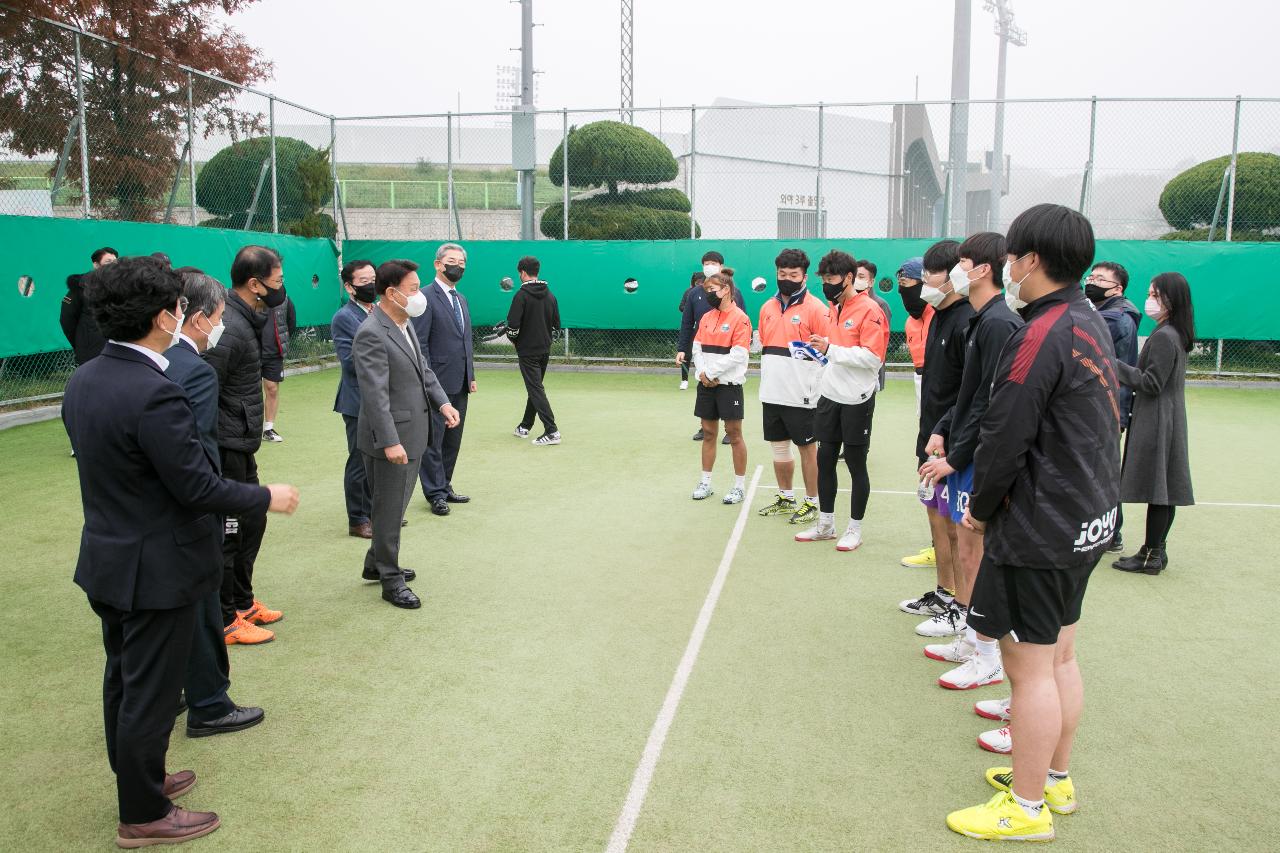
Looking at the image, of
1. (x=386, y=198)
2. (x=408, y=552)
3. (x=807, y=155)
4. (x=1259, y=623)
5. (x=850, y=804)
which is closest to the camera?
(x=850, y=804)

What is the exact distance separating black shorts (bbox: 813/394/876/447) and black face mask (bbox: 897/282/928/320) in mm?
591

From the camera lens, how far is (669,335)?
17000 millimetres

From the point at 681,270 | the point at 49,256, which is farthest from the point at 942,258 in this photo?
the point at 681,270

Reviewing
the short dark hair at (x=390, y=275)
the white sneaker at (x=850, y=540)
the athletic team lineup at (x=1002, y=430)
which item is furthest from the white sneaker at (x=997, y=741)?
the short dark hair at (x=390, y=275)

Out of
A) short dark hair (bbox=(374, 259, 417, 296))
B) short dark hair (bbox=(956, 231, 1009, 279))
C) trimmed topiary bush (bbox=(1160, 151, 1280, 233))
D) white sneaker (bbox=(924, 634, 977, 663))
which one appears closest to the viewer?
short dark hair (bbox=(956, 231, 1009, 279))

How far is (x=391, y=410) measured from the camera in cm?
532

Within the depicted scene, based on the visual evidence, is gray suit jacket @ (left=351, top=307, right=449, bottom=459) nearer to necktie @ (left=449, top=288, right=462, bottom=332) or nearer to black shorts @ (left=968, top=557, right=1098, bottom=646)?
necktie @ (left=449, top=288, right=462, bottom=332)

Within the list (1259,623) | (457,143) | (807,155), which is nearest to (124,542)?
(1259,623)

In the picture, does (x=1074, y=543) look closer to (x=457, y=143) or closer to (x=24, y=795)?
(x=24, y=795)

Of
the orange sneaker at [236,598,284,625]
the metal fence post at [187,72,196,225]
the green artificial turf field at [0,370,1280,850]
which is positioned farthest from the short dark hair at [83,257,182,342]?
the metal fence post at [187,72,196,225]

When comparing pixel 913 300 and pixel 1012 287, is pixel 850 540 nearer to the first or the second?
pixel 913 300

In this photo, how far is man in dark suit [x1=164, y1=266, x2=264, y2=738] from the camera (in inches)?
150

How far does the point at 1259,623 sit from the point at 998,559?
10.1 ft

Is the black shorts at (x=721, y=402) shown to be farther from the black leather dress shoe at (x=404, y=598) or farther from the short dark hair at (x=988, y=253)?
the short dark hair at (x=988, y=253)
